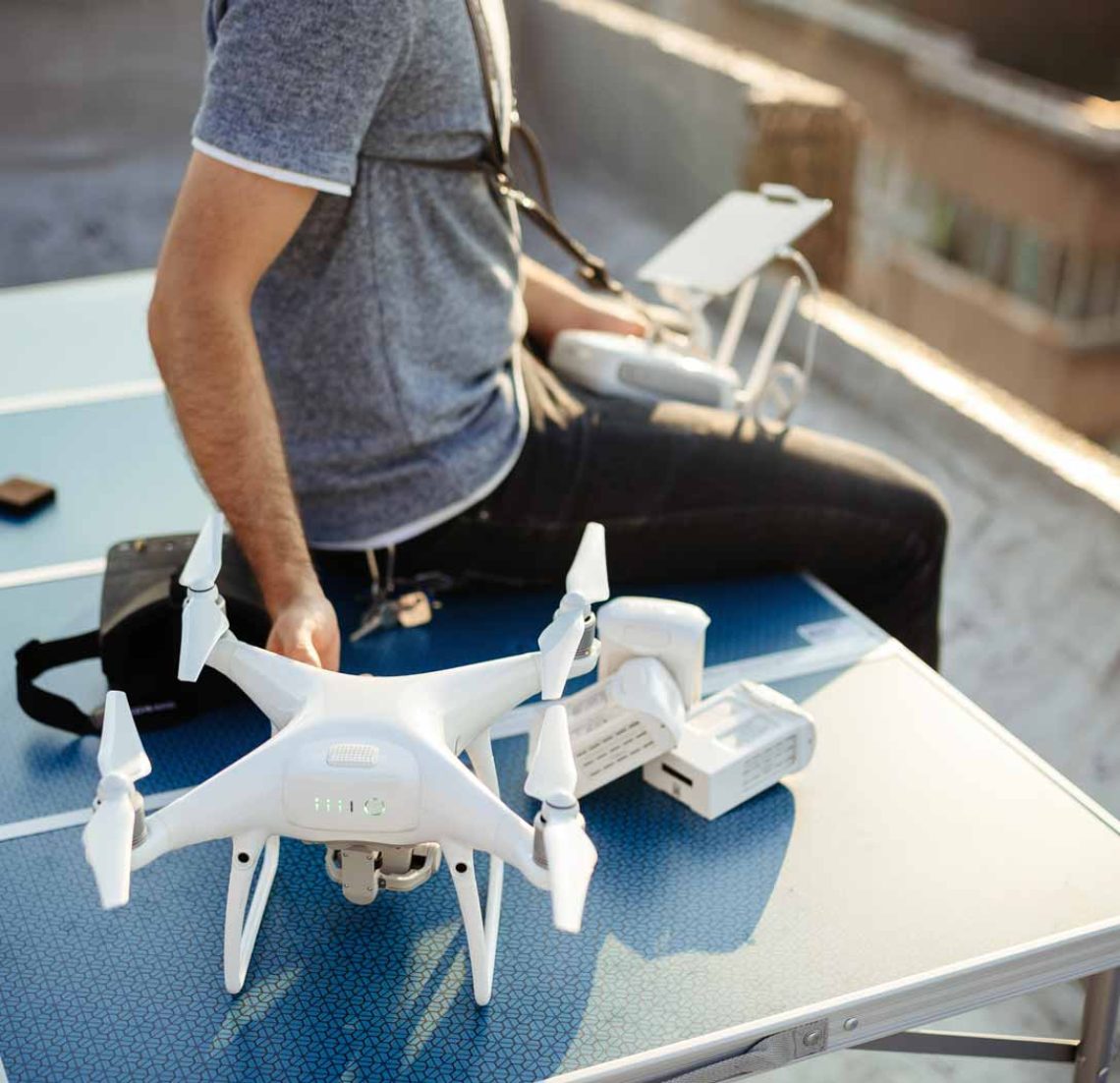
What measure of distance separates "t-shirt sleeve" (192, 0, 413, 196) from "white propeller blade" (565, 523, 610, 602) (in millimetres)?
469

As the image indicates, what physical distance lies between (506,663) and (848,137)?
3394 millimetres

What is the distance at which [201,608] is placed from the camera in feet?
3.58

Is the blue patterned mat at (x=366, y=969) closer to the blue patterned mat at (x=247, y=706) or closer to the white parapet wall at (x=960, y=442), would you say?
the blue patterned mat at (x=247, y=706)

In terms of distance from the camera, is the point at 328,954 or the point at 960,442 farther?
the point at 960,442

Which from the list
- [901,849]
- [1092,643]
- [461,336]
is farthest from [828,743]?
[1092,643]

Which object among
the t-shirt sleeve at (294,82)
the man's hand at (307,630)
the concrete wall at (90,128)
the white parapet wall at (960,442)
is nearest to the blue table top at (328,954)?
the man's hand at (307,630)

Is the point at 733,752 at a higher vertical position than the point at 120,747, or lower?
lower

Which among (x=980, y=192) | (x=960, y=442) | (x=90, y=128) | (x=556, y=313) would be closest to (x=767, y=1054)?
(x=556, y=313)

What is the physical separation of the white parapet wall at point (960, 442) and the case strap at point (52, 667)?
1.53 metres

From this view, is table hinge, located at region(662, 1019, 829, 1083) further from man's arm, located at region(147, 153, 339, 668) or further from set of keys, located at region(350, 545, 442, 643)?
set of keys, located at region(350, 545, 442, 643)

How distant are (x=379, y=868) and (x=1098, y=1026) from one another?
2.36 ft

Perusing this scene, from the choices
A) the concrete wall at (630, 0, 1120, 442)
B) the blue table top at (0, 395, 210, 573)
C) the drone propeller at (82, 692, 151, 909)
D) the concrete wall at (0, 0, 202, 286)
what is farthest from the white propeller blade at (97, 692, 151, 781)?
the concrete wall at (630, 0, 1120, 442)

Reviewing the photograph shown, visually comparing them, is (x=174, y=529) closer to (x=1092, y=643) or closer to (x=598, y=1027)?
(x=598, y=1027)

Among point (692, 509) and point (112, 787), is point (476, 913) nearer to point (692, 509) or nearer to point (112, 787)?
point (112, 787)
